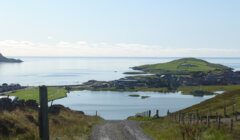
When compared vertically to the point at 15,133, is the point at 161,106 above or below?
below

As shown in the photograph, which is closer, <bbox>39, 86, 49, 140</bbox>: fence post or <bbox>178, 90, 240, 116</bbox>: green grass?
<bbox>39, 86, 49, 140</bbox>: fence post

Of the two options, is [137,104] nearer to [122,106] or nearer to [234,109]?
[122,106]

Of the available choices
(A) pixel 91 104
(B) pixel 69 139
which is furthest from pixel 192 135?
(A) pixel 91 104

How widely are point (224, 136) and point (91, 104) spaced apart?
530 feet

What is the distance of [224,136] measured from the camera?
2886cm

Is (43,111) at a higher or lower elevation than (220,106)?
higher

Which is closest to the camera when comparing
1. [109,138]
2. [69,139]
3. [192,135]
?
[192,135]

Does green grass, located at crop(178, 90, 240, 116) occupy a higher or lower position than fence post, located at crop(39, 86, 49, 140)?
lower

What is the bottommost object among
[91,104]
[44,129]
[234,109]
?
[91,104]

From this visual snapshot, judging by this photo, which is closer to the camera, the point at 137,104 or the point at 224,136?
the point at 224,136

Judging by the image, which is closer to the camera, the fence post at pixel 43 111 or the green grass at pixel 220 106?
the fence post at pixel 43 111

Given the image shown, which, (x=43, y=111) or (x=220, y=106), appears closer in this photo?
(x=43, y=111)

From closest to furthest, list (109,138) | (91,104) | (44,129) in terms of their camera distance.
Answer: (44,129) < (109,138) < (91,104)

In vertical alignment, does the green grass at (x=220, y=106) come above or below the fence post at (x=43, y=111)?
below
